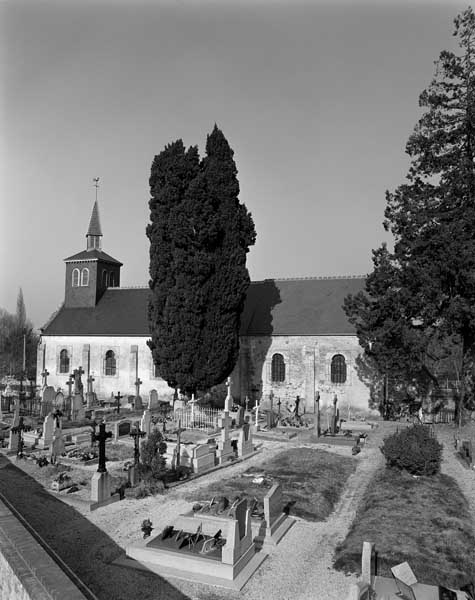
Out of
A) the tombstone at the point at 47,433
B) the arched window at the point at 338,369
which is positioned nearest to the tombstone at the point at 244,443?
the tombstone at the point at 47,433

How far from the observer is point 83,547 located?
1116cm

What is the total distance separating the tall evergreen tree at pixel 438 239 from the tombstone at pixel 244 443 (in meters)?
8.79

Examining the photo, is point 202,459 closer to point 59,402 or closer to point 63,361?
point 59,402

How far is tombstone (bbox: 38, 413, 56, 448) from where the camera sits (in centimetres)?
2161

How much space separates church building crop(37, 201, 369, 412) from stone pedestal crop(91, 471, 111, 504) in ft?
58.1

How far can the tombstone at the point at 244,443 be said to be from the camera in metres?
20.1

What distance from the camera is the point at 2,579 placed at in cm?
794

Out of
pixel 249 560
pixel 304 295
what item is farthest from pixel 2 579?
pixel 304 295

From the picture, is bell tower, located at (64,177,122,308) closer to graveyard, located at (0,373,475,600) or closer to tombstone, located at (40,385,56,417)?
tombstone, located at (40,385,56,417)

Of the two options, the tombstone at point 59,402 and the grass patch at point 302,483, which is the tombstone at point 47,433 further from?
the grass patch at point 302,483

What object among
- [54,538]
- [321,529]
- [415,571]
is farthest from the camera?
[321,529]

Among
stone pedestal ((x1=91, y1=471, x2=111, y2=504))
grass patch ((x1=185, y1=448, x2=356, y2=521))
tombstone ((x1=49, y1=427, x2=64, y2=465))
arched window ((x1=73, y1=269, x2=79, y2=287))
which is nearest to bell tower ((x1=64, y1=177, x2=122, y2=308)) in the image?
arched window ((x1=73, y1=269, x2=79, y2=287))

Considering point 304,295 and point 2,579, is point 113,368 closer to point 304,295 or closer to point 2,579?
point 304,295

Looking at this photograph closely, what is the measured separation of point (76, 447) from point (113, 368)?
661 inches
